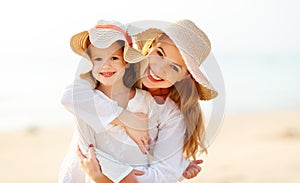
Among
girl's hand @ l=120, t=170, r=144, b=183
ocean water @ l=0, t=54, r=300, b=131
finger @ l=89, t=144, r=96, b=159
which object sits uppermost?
finger @ l=89, t=144, r=96, b=159

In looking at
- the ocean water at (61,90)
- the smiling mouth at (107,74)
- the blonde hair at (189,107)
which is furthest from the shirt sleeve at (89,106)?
the ocean water at (61,90)

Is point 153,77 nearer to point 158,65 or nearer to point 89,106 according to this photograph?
point 158,65

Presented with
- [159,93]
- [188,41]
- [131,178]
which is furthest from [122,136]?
[188,41]

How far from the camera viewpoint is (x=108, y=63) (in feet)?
10.7

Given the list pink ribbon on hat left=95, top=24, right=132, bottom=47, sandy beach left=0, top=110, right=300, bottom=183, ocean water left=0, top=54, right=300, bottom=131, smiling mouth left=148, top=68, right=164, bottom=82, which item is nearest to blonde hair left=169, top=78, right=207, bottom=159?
smiling mouth left=148, top=68, right=164, bottom=82

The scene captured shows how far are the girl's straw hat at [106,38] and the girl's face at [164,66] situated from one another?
85 millimetres

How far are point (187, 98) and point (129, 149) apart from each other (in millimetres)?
395

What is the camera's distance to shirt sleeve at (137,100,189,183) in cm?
328

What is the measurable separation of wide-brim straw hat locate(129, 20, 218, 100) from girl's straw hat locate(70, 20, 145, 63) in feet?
0.31

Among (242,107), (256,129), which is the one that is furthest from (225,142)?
(242,107)

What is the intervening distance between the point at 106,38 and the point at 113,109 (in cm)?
33

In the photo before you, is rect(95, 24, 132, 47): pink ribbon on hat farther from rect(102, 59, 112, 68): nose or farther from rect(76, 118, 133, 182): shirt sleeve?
rect(76, 118, 133, 182): shirt sleeve

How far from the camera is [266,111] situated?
39.8 ft

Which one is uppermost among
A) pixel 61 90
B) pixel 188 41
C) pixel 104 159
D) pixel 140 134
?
pixel 188 41
